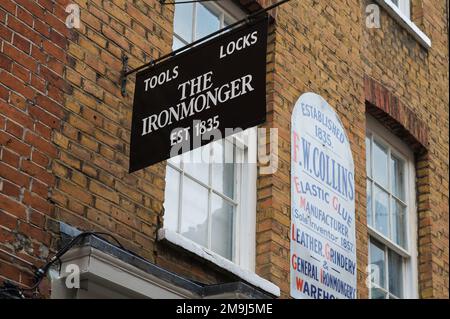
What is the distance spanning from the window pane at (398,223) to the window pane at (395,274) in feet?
0.54

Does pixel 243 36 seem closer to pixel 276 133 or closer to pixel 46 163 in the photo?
pixel 46 163

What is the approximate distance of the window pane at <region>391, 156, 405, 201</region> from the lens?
10883mm

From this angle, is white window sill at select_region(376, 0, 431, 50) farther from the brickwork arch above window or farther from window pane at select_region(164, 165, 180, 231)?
window pane at select_region(164, 165, 180, 231)

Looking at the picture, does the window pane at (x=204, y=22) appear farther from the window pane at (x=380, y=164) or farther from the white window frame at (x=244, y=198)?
the window pane at (x=380, y=164)

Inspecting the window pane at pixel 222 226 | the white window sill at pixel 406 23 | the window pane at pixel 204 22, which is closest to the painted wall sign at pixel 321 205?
the window pane at pixel 222 226

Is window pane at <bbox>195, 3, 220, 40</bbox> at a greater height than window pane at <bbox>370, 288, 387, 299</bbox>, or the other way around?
window pane at <bbox>195, 3, 220, 40</bbox>

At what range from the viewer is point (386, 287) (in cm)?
1022

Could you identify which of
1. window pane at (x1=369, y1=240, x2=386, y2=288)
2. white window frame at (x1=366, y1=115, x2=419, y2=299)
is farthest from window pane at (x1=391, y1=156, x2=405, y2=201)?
window pane at (x1=369, y1=240, x2=386, y2=288)

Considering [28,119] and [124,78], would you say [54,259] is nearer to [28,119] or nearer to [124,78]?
[28,119]

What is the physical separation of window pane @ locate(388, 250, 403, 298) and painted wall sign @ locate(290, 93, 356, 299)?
110cm

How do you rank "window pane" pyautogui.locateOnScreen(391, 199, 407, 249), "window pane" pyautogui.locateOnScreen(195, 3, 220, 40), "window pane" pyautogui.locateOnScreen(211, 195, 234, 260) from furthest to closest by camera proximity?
"window pane" pyautogui.locateOnScreen(391, 199, 407, 249)
"window pane" pyautogui.locateOnScreen(195, 3, 220, 40)
"window pane" pyautogui.locateOnScreen(211, 195, 234, 260)
